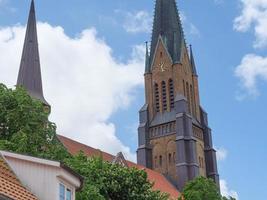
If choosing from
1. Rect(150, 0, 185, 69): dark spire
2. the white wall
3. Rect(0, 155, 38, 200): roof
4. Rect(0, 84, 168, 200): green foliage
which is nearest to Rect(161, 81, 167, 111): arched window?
Rect(150, 0, 185, 69): dark spire

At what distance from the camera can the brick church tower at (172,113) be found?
6600cm

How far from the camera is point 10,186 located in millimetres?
12664

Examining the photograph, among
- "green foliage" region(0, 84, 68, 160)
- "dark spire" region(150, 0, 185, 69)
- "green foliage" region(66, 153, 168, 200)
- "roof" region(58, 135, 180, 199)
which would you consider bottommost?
"green foliage" region(66, 153, 168, 200)

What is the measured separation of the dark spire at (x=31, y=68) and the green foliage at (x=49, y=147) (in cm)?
2376

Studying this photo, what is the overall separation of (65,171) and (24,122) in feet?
37.7

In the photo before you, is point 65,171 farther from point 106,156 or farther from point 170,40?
point 170,40

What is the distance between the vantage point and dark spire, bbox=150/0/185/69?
73.8 metres

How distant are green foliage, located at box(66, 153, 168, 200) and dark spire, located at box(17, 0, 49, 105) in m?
23.6

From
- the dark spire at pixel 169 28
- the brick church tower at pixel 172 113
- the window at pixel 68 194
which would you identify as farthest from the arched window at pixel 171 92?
the window at pixel 68 194

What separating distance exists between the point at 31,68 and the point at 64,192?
127ft

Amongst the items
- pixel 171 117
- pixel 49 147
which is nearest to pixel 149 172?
pixel 171 117

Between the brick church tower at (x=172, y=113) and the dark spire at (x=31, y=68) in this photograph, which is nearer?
the dark spire at (x=31, y=68)

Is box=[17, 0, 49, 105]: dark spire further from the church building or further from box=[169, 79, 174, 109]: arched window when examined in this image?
box=[169, 79, 174, 109]: arched window

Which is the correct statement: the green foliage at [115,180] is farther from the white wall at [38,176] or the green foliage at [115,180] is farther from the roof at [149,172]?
the roof at [149,172]
